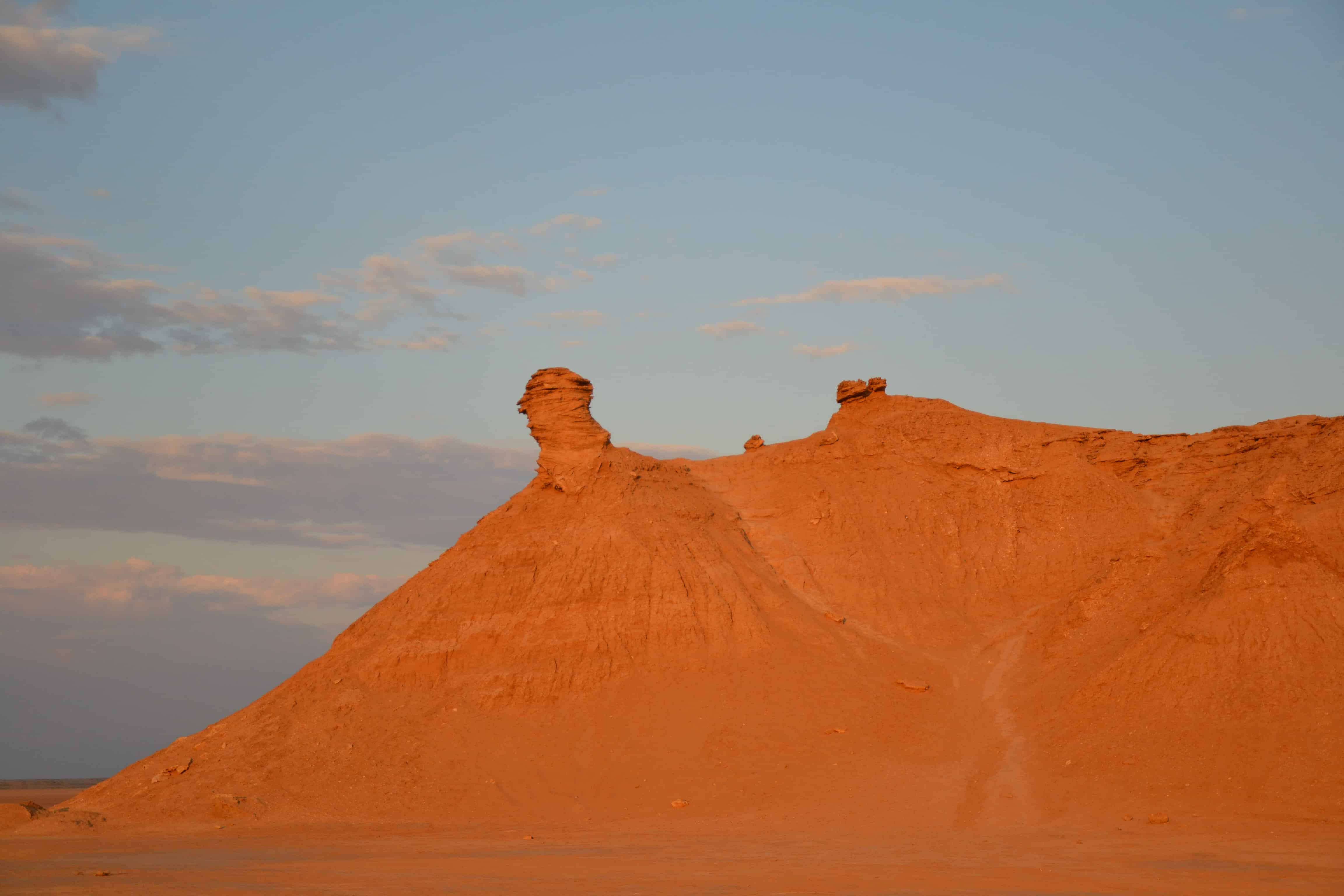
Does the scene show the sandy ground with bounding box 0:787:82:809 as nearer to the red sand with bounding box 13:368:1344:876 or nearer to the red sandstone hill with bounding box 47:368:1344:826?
the red sand with bounding box 13:368:1344:876

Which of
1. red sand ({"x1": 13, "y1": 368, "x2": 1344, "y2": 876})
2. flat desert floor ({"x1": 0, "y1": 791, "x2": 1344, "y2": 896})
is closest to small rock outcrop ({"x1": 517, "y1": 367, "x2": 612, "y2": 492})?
red sand ({"x1": 13, "y1": 368, "x2": 1344, "y2": 876})

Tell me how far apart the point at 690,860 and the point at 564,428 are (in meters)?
16.8

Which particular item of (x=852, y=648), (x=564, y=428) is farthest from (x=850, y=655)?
(x=564, y=428)

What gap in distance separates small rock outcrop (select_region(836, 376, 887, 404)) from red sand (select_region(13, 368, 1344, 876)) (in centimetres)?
203

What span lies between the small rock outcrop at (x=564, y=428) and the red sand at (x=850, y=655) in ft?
0.28

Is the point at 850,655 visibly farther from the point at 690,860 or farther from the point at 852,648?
the point at 690,860

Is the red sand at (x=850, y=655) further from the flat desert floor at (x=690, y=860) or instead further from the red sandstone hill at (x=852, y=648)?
the flat desert floor at (x=690, y=860)

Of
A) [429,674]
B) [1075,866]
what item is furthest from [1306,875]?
[429,674]

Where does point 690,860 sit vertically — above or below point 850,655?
below

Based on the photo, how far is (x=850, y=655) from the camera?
3178 centimetres

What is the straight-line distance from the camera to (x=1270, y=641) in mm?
26266

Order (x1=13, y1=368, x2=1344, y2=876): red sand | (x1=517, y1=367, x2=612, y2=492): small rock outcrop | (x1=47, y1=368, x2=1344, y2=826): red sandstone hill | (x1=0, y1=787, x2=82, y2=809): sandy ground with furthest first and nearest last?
(x1=0, y1=787, x2=82, y2=809): sandy ground → (x1=517, y1=367, x2=612, y2=492): small rock outcrop → (x1=47, y1=368, x2=1344, y2=826): red sandstone hill → (x1=13, y1=368, x2=1344, y2=876): red sand

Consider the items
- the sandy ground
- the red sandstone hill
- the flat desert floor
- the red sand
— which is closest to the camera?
the flat desert floor

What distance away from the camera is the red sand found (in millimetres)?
25578
